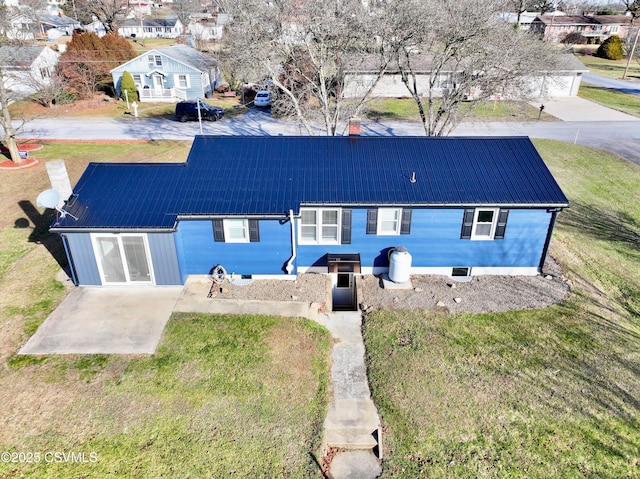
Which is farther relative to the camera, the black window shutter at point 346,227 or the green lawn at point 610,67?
the green lawn at point 610,67

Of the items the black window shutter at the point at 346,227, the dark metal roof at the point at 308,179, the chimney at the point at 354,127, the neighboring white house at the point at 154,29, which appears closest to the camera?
the dark metal roof at the point at 308,179

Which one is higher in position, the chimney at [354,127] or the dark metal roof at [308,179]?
the chimney at [354,127]

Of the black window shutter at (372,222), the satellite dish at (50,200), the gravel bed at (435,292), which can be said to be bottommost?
the gravel bed at (435,292)

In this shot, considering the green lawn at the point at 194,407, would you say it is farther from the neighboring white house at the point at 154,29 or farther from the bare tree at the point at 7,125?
the neighboring white house at the point at 154,29

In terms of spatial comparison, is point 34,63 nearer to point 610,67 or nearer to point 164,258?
point 164,258

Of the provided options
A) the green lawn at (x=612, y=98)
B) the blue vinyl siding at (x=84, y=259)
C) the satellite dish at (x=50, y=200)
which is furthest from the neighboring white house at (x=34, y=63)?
the green lawn at (x=612, y=98)

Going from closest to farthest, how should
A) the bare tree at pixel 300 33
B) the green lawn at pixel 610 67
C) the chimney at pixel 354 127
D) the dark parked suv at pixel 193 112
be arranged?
1. the chimney at pixel 354 127
2. the bare tree at pixel 300 33
3. the dark parked suv at pixel 193 112
4. the green lawn at pixel 610 67
